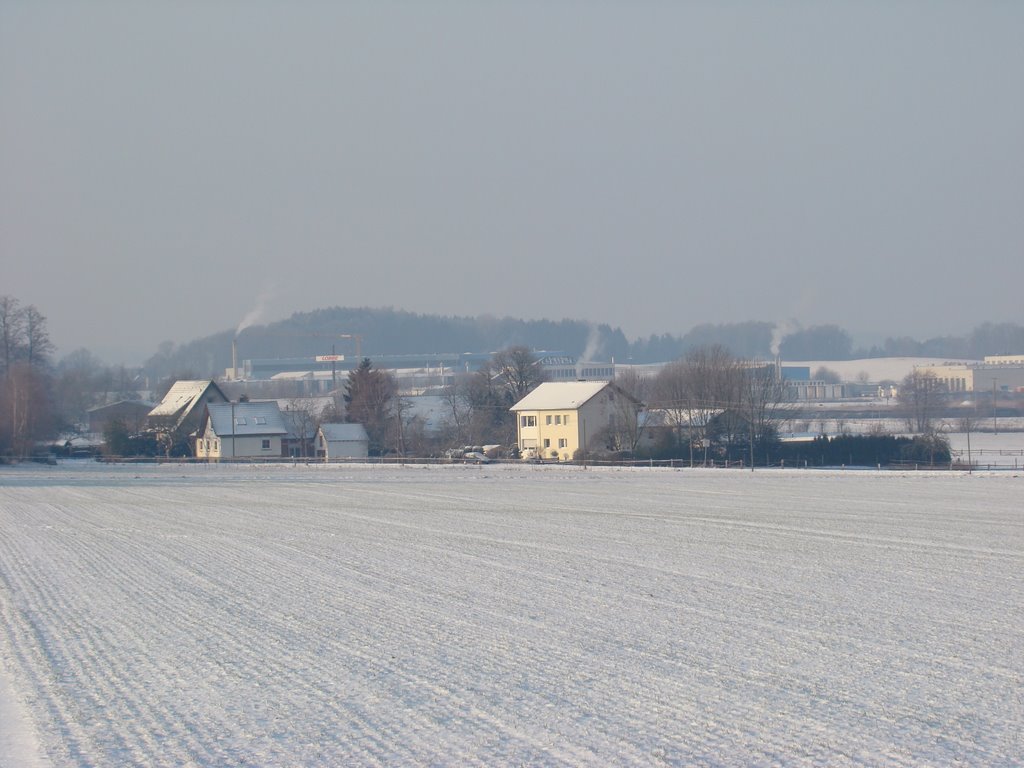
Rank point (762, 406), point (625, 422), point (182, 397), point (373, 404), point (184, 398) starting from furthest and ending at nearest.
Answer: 1. point (182, 397)
2. point (184, 398)
3. point (373, 404)
4. point (625, 422)
5. point (762, 406)

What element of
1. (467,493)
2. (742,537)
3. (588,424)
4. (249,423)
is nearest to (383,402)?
(249,423)

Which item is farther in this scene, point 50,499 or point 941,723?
point 50,499

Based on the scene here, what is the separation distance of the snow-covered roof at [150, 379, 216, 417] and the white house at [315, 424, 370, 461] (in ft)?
51.0

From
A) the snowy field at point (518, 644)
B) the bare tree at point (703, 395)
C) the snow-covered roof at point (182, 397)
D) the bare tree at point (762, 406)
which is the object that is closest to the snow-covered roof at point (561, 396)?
the bare tree at point (703, 395)

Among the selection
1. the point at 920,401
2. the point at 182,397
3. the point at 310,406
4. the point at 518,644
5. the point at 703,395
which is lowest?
the point at 518,644

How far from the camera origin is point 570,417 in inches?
3132

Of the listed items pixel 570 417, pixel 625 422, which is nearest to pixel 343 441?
pixel 570 417

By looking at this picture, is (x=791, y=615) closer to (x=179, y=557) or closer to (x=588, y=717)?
(x=588, y=717)

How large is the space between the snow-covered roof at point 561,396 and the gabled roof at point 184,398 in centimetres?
3180

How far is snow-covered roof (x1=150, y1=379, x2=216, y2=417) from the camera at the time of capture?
98688mm

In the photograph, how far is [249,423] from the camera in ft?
295

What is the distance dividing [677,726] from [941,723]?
1.90 metres

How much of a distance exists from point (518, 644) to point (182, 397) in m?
96.3

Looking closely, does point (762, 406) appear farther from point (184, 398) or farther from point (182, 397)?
point (182, 397)
